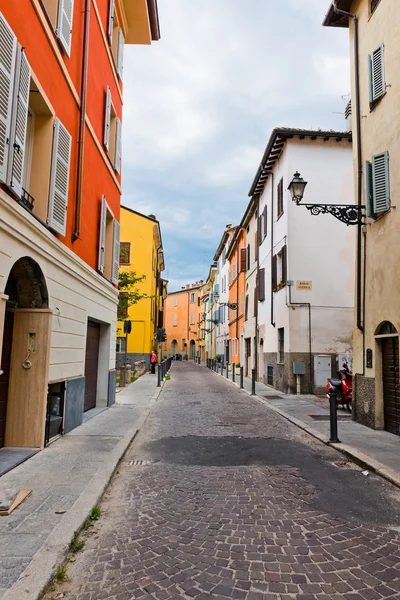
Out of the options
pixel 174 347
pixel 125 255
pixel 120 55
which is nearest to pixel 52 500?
pixel 120 55

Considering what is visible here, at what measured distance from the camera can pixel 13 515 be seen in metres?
3.99

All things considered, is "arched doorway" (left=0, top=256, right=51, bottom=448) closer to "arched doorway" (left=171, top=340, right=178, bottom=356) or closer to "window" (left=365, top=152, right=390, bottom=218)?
"window" (left=365, top=152, right=390, bottom=218)

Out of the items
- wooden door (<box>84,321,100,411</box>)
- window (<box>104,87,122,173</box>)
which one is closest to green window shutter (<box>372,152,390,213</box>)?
window (<box>104,87,122,173</box>)

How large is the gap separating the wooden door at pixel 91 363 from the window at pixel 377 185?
23.3 ft

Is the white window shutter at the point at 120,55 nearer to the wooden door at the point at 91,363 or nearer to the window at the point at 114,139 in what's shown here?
the window at the point at 114,139

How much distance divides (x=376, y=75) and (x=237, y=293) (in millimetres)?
22148

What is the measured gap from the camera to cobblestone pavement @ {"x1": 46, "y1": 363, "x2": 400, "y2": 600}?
293 cm

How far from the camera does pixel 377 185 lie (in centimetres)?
893

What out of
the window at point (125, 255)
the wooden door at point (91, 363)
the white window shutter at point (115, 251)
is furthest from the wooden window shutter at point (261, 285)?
the window at point (125, 255)

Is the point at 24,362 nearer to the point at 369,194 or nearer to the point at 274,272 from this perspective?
the point at 369,194

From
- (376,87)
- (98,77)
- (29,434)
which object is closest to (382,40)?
(376,87)

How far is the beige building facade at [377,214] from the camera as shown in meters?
8.37

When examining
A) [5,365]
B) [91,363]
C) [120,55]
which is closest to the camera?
[5,365]

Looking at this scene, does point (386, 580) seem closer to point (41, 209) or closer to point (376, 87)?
point (41, 209)
